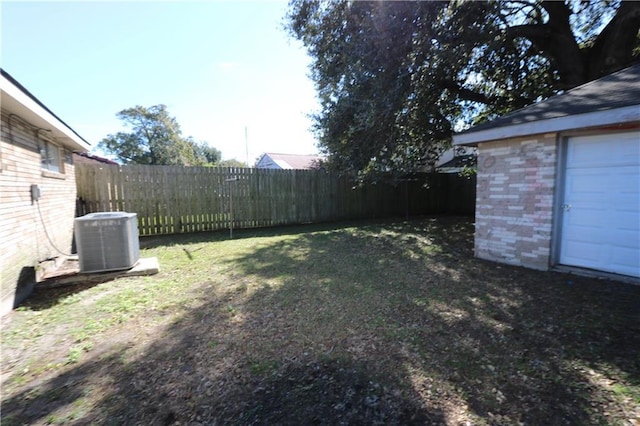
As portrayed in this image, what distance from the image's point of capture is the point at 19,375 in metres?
2.37

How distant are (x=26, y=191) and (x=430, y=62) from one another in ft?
26.4

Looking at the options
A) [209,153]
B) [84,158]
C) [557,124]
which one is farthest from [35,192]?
[209,153]

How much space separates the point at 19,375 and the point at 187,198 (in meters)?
6.37

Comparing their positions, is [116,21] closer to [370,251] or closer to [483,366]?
[370,251]

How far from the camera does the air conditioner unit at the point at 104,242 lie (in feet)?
14.2

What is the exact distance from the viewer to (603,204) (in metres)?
4.33

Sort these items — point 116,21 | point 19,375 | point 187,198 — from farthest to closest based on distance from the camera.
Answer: point 187,198
point 116,21
point 19,375

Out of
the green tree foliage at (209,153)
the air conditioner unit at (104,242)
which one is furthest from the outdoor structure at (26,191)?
the green tree foliage at (209,153)

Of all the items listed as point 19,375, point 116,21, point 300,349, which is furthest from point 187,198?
point 300,349

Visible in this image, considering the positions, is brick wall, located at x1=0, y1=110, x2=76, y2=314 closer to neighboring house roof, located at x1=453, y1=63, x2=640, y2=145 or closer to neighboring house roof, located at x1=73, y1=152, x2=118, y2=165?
neighboring house roof, located at x1=73, y1=152, x2=118, y2=165

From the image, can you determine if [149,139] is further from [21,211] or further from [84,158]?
[21,211]

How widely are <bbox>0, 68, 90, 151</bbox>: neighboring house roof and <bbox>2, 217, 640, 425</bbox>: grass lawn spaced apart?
8.37ft

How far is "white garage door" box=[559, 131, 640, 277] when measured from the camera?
4.08 m

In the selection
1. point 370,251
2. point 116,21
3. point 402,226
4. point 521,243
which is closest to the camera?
point 521,243
